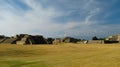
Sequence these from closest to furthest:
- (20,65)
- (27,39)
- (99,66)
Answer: (99,66)
(20,65)
(27,39)

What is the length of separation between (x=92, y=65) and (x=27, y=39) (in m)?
60.0

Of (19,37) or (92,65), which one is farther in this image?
(19,37)

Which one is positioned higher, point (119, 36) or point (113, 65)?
point (119, 36)

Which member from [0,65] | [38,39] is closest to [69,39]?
[38,39]

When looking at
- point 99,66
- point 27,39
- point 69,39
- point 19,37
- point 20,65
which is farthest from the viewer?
point 69,39

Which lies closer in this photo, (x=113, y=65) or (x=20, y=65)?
(x=113, y=65)

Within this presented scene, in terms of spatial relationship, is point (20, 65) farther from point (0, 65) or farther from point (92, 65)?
point (92, 65)

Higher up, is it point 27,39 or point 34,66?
point 27,39

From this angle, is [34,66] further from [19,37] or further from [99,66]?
[19,37]

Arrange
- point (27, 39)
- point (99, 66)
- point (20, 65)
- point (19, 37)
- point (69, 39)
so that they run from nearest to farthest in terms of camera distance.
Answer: point (99, 66) → point (20, 65) → point (27, 39) → point (19, 37) → point (69, 39)

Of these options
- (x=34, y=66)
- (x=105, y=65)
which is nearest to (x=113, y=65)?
(x=105, y=65)

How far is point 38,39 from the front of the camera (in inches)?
3179

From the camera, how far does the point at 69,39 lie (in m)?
95.6

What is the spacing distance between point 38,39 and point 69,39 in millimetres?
19996
